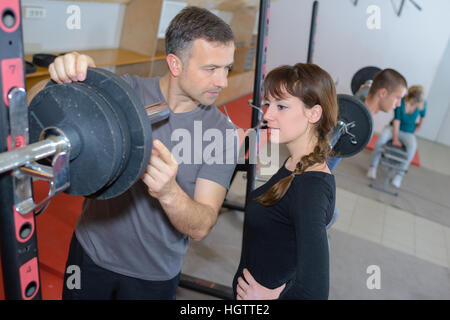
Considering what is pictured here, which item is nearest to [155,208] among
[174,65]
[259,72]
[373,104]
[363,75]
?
[174,65]

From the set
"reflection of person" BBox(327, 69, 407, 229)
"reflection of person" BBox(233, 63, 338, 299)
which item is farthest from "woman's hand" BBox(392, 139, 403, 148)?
"reflection of person" BBox(233, 63, 338, 299)

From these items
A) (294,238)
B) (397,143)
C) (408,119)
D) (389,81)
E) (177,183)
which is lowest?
(397,143)

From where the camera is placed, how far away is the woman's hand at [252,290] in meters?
1.25

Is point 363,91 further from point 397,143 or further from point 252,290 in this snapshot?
point 397,143

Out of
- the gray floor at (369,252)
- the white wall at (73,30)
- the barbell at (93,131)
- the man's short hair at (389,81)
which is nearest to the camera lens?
the barbell at (93,131)

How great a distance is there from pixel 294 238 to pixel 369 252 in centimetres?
239

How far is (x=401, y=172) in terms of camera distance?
4766 mm

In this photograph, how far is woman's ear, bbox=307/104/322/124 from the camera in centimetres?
128

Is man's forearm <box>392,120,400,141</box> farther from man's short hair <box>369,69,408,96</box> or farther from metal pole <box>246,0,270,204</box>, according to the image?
metal pole <box>246,0,270,204</box>

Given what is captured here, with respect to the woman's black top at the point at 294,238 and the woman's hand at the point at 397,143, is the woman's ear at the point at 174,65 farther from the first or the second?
the woman's hand at the point at 397,143

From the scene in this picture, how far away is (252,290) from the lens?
1276mm

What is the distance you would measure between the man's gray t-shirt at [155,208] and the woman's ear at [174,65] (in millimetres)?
92

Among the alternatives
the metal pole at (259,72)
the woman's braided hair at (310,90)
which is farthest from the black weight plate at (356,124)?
the woman's braided hair at (310,90)

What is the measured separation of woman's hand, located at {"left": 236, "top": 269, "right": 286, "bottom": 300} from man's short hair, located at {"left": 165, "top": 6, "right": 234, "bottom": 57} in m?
0.79
